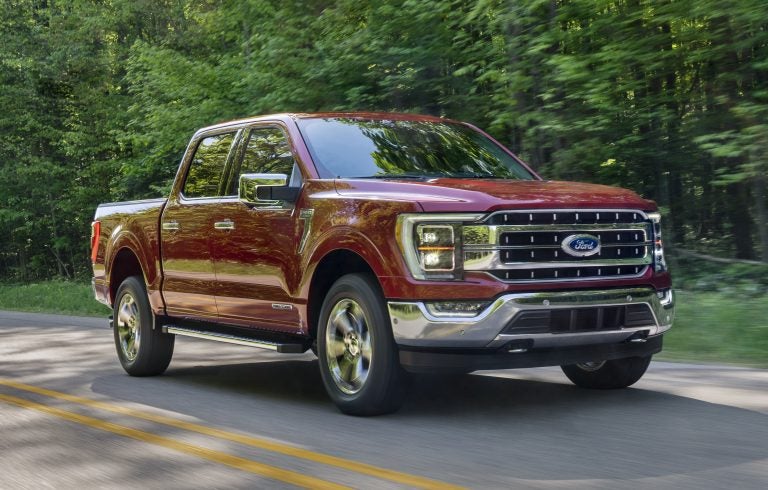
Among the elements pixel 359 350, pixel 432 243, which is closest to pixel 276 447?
pixel 359 350

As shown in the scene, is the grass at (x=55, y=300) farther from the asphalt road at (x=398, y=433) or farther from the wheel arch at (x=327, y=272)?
the wheel arch at (x=327, y=272)

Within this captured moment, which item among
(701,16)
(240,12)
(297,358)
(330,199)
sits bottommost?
(297,358)

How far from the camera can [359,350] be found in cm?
662

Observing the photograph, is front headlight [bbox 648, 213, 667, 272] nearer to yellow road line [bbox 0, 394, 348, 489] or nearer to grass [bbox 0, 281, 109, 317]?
yellow road line [bbox 0, 394, 348, 489]

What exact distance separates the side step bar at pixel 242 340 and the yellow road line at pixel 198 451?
1.16 m

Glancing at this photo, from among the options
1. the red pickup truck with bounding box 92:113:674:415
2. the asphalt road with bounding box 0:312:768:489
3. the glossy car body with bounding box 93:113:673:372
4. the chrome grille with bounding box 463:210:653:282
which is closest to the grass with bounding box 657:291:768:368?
the asphalt road with bounding box 0:312:768:489

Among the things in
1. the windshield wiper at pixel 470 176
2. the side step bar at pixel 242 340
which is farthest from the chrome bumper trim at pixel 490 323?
the windshield wiper at pixel 470 176

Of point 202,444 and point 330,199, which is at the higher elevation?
point 330,199

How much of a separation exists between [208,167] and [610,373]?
3.66 m

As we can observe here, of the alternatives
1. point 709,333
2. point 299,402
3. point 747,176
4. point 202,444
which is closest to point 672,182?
point 747,176

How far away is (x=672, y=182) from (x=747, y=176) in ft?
10.5

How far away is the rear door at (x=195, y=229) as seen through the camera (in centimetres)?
836

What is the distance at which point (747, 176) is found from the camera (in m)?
12.2

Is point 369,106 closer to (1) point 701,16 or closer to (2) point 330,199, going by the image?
(1) point 701,16
